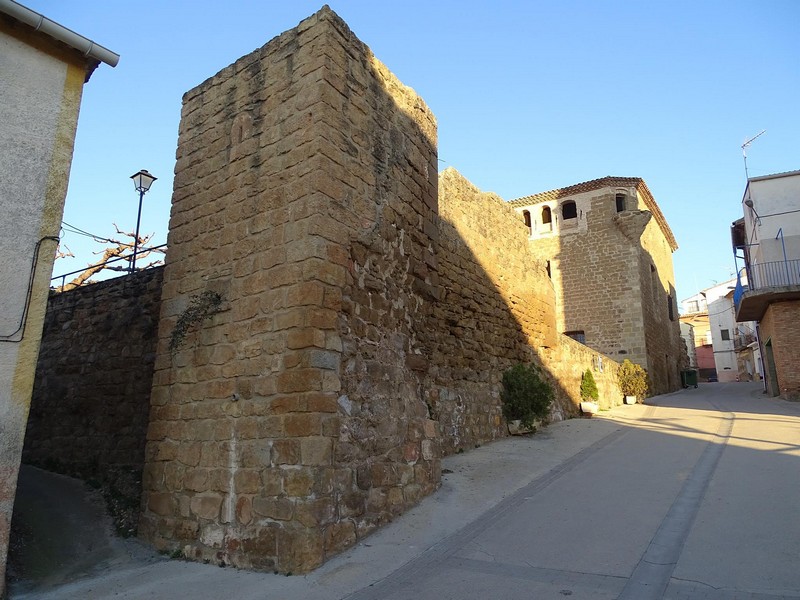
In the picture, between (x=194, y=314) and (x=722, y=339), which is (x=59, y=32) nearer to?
(x=194, y=314)

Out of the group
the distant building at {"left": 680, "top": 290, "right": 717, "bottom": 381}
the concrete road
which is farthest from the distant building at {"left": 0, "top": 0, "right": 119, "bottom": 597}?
the distant building at {"left": 680, "top": 290, "right": 717, "bottom": 381}

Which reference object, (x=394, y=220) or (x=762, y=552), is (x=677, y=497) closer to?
(x=762, y=552)

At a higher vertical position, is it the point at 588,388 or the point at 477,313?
the point at 477,313

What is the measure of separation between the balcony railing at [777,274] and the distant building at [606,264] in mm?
4109

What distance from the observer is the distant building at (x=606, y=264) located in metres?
21.2

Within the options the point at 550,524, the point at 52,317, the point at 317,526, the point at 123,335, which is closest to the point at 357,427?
the point at 317,526

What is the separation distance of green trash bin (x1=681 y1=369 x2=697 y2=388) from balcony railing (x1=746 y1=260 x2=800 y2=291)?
40.9ft

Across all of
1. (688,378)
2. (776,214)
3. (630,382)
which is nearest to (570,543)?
(630,382)

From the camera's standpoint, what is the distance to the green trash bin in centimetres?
2917

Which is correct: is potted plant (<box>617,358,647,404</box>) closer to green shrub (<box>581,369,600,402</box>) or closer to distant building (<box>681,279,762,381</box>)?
green shrub (<box>581,369,600,402</box>)

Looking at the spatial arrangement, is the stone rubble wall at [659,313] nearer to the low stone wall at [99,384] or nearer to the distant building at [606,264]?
the distant building at [606,264]

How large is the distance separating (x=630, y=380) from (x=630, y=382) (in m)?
0.07

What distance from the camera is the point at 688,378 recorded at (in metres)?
29.2

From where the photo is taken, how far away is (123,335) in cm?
806
